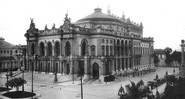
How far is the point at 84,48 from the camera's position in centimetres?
5256

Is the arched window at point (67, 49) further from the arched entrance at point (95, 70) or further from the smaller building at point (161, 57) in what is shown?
the smaller building at point (161, 57)

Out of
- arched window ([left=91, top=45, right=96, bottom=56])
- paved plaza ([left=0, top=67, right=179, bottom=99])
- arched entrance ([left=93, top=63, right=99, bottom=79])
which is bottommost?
paved plaza ([left=0, top=67, right=179, bottom=99])

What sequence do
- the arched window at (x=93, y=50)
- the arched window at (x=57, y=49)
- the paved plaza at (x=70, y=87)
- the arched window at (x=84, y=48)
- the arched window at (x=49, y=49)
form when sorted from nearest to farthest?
the paved plaza at (x=70, y=87) < the arched window at (x=84, y=48) < the arched window at (x=93, y=50) < the arched window at (x=57, y=49) < the arched window at (x=49, y=49)

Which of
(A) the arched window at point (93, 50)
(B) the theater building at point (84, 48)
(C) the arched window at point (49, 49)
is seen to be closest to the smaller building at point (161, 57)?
(B) the theater building at point (84, 48)

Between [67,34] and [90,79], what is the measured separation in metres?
12.7

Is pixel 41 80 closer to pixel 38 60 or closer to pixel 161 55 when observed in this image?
pixel 38 60

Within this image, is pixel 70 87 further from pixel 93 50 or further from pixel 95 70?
pixel 93 50

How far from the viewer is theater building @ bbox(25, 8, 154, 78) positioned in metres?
49.4

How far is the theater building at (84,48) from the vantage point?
4941 centimetres

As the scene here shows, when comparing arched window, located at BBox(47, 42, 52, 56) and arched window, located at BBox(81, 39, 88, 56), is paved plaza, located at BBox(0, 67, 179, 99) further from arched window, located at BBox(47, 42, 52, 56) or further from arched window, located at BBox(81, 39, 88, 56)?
arched window, located at BBox(81, 39, 88, 56)

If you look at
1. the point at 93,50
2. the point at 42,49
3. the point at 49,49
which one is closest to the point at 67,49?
the point at 93,50

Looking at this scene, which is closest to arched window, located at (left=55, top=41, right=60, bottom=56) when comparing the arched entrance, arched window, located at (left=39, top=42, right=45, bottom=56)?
arched window, located at (left=39, top=42, right=45, bottom=56)

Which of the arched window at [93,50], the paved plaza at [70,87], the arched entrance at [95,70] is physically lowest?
the paved plaza at [70,87]

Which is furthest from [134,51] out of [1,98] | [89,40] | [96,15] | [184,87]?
[1,98]
